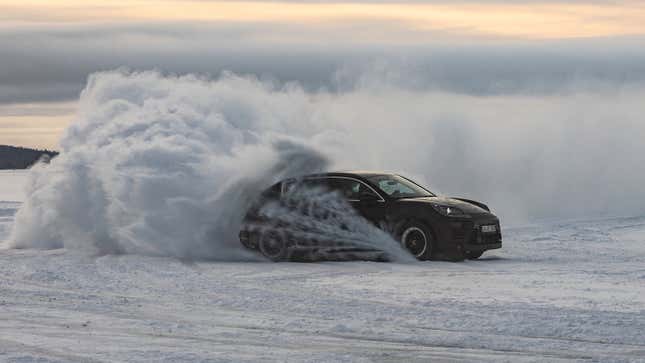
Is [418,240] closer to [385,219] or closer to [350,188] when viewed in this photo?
[385,219]

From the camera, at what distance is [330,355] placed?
7984 millimetres

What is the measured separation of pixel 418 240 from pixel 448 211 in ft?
1.98

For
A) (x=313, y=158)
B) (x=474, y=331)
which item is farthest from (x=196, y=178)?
(x=474, y=331)

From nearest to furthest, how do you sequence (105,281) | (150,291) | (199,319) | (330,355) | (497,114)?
(330,355)
(199,319)
(150,291)
(105,281)
(497,114)

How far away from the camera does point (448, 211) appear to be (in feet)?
49.8

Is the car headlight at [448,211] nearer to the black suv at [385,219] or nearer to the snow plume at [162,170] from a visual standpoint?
the black suv at [385,219]

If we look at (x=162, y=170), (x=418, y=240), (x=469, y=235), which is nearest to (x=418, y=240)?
(x=418, y=240)

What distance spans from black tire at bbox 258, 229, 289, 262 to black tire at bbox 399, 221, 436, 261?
174 centimetres

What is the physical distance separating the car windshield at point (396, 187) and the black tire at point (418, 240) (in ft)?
2.04

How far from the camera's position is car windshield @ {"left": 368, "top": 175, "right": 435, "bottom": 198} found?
1584cm

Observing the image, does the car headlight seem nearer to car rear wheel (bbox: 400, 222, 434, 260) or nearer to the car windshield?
car rear wheel (bbox: 400, 222, 434, 260)

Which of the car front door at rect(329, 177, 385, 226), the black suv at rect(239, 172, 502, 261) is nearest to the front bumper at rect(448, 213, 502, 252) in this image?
the black suv at rect(239, 172, 502, 261)

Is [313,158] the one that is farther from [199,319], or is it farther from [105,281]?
[199,319]

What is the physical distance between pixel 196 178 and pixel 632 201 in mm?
15389
